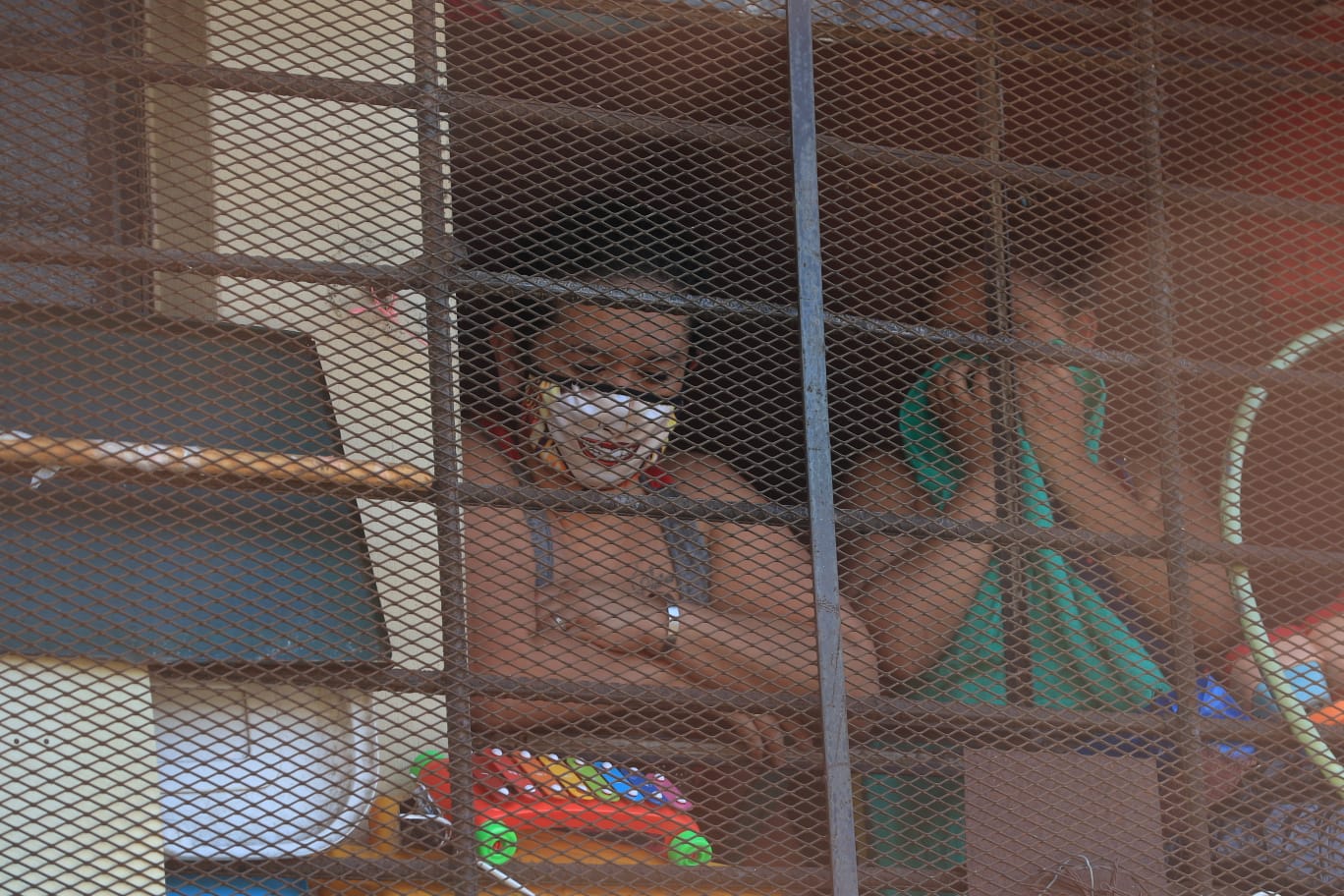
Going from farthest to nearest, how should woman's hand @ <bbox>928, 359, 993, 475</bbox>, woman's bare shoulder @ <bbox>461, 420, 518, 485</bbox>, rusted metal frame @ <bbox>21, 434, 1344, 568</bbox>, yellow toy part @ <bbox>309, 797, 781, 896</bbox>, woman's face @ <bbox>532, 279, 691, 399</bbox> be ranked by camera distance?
woman's hand @ <bbox>928, 359, 993, 475</bbox>
woman's face @ <bbox>532, 279, 691, 399</bbox>
woman's bare shoulder @ <bbox>461, 420, 518, 485</bbox>
yellow toy part @ <bbox>309, 797, 781, 896</bbox>
rusted metal frame @ <bbox>21, 434, 1344, 568</bbox>

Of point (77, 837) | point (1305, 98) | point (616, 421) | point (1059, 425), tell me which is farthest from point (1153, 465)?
point (77, 837)

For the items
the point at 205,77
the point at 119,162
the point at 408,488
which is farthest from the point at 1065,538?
the point at 119,162

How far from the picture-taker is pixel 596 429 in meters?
2.05

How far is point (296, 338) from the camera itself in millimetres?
1913

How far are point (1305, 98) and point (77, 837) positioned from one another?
6.84 ft

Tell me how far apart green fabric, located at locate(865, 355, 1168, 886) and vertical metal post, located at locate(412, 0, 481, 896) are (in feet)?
2.03

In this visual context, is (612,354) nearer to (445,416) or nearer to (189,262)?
(445,416)

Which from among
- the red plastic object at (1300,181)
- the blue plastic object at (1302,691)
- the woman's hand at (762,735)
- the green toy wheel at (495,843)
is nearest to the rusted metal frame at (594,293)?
the red plastic object at (1300,181)

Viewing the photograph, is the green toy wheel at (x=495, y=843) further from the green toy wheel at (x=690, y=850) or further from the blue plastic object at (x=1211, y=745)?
the blue plastic object at (x=1211, y=745)

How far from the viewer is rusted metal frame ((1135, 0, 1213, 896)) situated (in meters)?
2.02

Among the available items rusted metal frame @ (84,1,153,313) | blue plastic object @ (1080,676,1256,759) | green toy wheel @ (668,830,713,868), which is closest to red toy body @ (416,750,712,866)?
green toy wheel @ (668,830,713,868)

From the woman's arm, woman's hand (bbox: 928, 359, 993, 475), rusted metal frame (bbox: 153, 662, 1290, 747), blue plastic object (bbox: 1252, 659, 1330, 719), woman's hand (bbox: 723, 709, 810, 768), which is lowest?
woman's hand (bbox: 723, 709, 810, 768)

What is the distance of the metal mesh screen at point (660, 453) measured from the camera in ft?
5.86

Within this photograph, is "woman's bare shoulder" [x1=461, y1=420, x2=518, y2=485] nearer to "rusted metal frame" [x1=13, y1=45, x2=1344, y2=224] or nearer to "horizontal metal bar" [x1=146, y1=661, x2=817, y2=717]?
"horizontal metal bar" [x1=146, y1=661, x2=817, y2=717]
